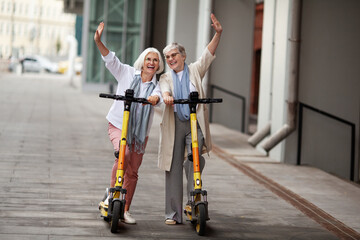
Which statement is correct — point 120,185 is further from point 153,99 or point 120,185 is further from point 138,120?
point 153,99

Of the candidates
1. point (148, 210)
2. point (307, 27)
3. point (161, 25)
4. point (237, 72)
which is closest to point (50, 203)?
point (148, 210)

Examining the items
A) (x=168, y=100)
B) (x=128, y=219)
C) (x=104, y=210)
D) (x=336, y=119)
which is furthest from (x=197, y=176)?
(x=336, y=119)

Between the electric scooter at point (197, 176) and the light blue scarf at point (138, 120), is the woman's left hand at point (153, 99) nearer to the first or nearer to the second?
the electric scooter at point (197, 176)

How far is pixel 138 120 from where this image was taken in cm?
612

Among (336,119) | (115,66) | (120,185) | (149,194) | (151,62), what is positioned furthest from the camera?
(336,119)

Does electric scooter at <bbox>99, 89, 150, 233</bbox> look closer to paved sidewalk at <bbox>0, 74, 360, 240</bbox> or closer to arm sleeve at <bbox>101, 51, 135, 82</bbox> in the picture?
paved sidewalk at <bbox>0, 74, 360, 240</bbox>

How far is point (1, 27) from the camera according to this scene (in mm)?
118062

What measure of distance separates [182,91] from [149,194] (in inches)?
82.2


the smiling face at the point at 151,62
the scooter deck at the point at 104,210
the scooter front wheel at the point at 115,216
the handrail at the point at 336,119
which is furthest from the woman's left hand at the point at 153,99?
the handrail at the point at 336,119

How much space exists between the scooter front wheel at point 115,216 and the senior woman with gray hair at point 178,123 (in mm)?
603

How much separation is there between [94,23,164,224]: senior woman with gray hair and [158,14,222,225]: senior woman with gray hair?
4.4 inches

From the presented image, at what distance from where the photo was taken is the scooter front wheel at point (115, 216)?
5.77 m

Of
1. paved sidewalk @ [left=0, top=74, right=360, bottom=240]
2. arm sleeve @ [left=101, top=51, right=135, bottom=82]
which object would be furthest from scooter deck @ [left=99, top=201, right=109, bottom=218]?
arm sleeve @ [left=101, top=51, right=135, bottom=82]

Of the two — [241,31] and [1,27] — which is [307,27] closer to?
[241,31]
